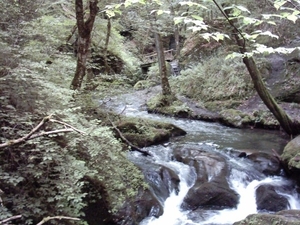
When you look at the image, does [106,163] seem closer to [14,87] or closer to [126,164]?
[126,164]

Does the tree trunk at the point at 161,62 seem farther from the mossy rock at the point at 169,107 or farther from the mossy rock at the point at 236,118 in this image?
the mossy rock at the point at 236,118

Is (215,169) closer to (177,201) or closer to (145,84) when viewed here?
(177,201)

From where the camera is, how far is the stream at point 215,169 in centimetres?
538

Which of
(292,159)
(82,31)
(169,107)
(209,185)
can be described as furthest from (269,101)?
(82,31)

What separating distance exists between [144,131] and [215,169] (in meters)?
2.48

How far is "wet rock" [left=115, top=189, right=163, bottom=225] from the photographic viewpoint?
4.71m

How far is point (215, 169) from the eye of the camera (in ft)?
21.4

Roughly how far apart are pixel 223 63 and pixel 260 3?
300 centimetres

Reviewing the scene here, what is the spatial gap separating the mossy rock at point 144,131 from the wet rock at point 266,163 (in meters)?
2.54

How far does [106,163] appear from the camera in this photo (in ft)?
13.1

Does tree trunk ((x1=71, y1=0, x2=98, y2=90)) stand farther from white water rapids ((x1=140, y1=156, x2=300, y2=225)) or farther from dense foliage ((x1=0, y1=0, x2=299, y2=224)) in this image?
white water rapids ((x1=140, y1=156, x2=300, y2=225))

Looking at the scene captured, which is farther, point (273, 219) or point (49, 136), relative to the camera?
point (273, 219)

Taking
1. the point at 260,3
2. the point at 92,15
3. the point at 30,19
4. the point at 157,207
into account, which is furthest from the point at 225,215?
the point at 260,3

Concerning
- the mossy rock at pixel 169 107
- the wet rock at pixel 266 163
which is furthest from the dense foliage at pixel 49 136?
the mossy rock at pixel 169 107
